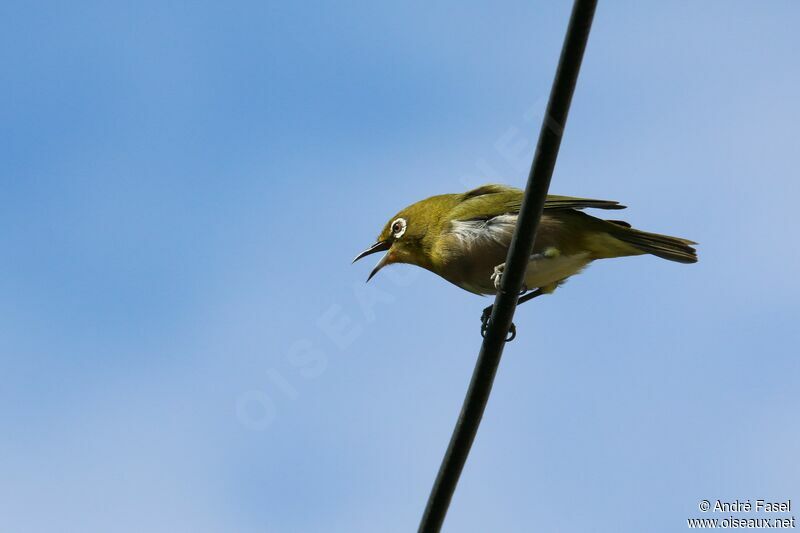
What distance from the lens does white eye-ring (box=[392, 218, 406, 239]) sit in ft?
29.6

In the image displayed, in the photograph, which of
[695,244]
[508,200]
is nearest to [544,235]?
[508,200]

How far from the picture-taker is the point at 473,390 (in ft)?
15.5

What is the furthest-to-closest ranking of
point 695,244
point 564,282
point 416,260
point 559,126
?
1. point 416,260
2. point 564,282
3. point 695,244
4. point 559,126

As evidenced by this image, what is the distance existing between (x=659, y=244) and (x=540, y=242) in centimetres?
105

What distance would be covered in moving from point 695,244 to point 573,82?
420cm

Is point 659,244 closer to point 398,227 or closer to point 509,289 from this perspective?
point 398,227

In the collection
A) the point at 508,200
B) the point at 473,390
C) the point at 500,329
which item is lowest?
the point at 473,390

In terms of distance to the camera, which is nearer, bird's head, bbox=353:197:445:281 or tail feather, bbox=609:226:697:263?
tail feather, bbox=609:226:697:263

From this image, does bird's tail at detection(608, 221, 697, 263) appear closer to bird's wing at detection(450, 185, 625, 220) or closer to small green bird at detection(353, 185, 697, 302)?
small green bird at detection(353, 185, 697, 302)

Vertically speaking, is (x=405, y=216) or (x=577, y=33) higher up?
(x=405, y=216)

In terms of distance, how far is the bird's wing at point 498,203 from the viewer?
7.49m

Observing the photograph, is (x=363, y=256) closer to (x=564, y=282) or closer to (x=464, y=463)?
(x=564, y=282)

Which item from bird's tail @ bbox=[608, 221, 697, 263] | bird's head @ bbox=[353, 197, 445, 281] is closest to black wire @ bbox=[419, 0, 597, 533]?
bird's tail @ bbox=[608, 221, 697, 263]

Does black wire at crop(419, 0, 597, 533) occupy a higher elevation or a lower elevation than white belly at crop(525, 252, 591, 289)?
lower
